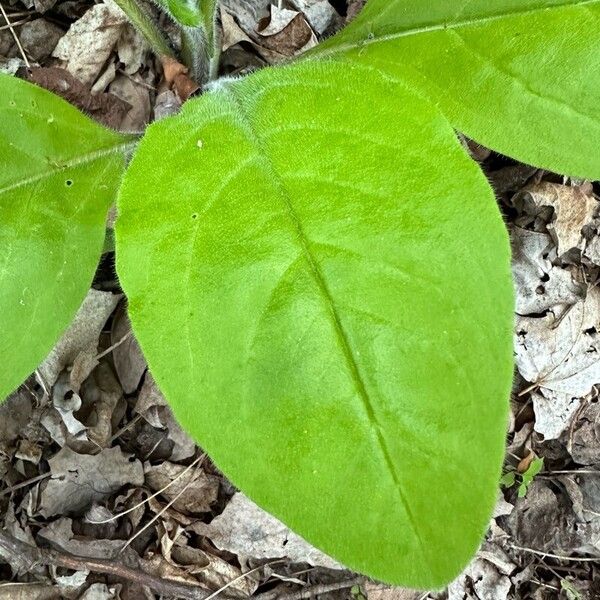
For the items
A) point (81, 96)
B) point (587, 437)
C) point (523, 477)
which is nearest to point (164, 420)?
point (81, 96)

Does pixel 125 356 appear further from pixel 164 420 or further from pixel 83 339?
pixel 164 420

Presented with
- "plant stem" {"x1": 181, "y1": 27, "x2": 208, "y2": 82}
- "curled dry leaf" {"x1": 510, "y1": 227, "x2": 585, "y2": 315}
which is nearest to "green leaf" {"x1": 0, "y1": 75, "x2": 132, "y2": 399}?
"plant stem" {"x1": 181, "y1": 27, "x2": 208, "y2": 82}

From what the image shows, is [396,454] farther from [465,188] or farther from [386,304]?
[465,188]

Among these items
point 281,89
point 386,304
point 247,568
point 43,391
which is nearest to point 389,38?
point 281,89

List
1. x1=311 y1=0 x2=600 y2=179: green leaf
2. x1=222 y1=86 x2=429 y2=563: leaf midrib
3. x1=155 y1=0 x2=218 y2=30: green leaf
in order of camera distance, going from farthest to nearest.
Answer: x1=155 y1=0 x2=218 y2=30: green leaf, x1=311 y1=0 x2=600 y2=179: green leaf, x1=222 y1=86 x2=429 y2=563: leaf midrib

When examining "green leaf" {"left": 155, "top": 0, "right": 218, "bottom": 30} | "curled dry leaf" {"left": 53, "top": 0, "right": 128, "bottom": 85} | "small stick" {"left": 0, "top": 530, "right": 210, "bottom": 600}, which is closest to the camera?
"green leaf" {"left": 155, "top": 0, "right": 218, "bottom": 30}

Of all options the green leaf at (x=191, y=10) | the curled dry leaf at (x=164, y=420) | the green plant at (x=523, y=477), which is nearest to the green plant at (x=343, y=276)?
the green leaf at (x=191, y=10)

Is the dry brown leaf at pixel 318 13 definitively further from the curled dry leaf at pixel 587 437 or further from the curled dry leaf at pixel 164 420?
the curled dry leaf at pixel 587 437

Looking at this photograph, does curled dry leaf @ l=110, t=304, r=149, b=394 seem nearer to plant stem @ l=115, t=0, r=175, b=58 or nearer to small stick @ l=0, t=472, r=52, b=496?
small stick @ l=0, t=472, r=52, b=496
